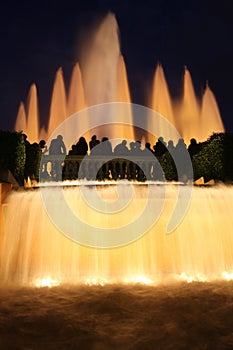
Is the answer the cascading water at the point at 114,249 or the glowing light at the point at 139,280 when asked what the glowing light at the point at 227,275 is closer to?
the cascading water at the point at 114,249

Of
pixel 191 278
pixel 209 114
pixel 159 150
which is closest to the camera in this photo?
pixel 191 278

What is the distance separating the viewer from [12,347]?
332 cm

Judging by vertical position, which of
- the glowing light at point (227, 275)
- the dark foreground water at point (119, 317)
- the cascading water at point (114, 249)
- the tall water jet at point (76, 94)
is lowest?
the dark foreground water at point (119, 317)

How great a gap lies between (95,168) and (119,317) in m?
9.62

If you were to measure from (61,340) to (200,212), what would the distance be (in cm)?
417

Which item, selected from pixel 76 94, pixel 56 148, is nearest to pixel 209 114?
pixel 76 94

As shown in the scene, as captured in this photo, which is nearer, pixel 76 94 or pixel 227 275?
pixel 227 275

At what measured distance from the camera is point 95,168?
13.4 m

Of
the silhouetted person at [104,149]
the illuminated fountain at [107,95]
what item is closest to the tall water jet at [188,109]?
the illuminated fountain at [107,95]

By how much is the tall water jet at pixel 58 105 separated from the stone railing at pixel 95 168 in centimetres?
778

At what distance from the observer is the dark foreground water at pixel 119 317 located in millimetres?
3416

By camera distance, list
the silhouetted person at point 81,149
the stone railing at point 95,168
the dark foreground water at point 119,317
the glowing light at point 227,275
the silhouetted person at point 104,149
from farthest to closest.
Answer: the silhouetted person at point 81,149, the silhouetted person at point 104,149, the stone railing at point 95,168, the glowing light at point 227,275, the dark foreground water at point 119,317

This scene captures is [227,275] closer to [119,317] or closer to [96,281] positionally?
[96,281]

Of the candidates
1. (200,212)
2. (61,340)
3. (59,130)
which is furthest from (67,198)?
(59,130)
